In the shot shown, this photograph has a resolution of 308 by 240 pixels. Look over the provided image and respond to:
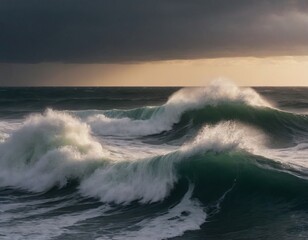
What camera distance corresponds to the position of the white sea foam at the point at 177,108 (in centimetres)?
2759

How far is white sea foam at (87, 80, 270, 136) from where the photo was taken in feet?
90.5

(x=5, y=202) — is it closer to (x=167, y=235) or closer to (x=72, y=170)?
(x=72, y=170)

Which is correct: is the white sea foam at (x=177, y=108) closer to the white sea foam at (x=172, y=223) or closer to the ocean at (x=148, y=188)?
the ocean at (x=148, y=188)

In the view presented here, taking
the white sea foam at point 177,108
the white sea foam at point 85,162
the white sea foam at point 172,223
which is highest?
the white sea foam at point 177,108

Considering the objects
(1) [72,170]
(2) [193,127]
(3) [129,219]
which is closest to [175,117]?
(2) [193,127]

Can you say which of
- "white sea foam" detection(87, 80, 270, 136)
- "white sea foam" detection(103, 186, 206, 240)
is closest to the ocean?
"white sea foam" detection(103, 186, 206, 240)

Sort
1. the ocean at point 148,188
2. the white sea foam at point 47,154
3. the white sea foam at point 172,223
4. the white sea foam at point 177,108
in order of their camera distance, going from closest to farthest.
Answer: the white sea foam at point 172,223 → the ocean at point 148,188 → the white sea foam at point 47,154 → the white sea foam at point 177,108

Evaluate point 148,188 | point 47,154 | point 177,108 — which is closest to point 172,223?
point 148,188

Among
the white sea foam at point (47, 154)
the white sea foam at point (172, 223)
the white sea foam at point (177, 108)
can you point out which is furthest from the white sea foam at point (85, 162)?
the white sea foam at point (177, 108)

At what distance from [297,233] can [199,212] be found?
8.33 feet

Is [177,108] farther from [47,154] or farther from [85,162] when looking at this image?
[85,162]

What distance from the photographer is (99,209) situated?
11906mm

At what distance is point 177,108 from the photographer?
1164 inches

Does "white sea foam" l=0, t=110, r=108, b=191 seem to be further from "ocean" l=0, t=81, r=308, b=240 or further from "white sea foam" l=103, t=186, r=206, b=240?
"white sea foam" l=103, t=186, r=206, b=240
